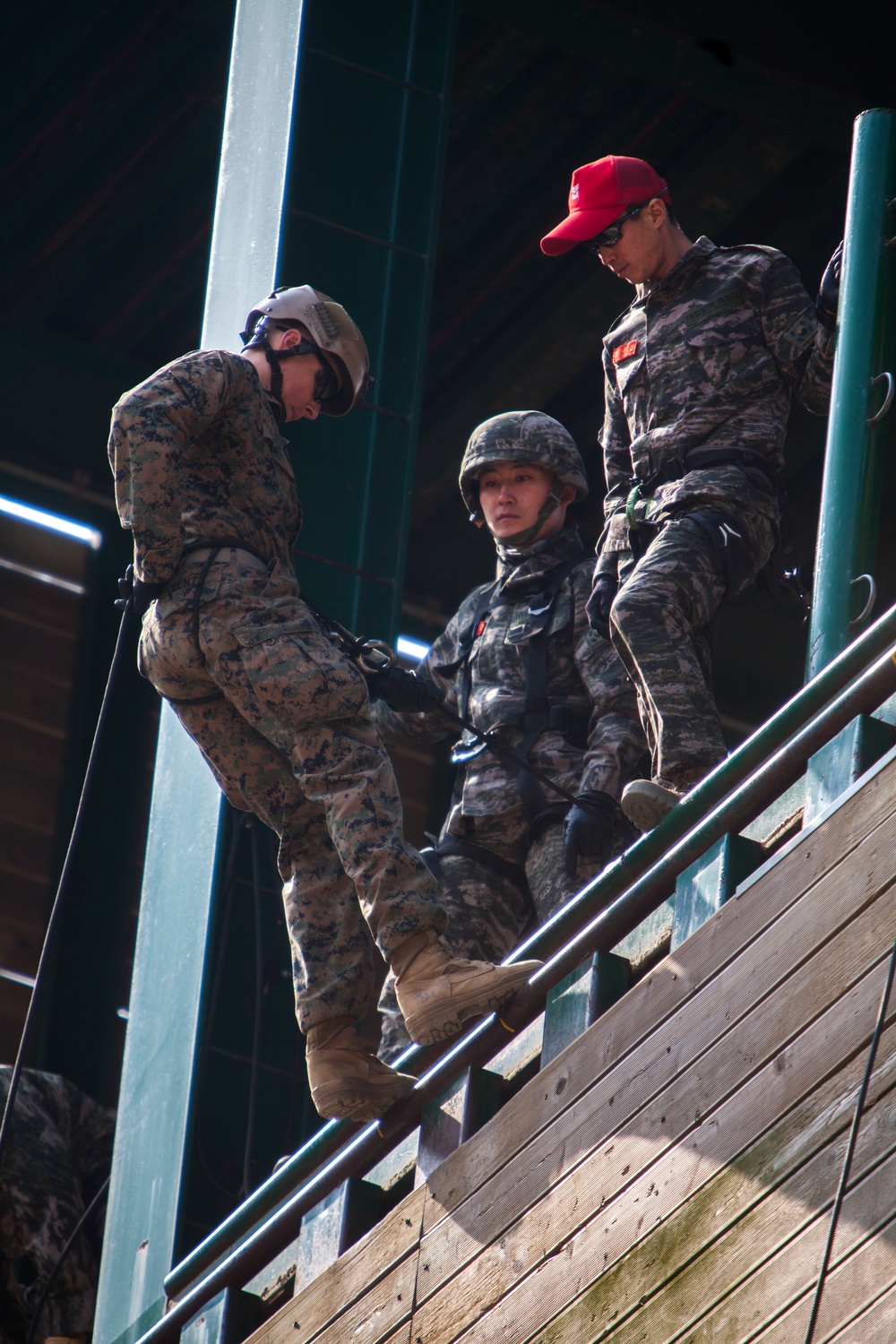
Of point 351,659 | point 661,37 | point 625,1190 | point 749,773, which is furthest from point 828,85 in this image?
point 625,1190

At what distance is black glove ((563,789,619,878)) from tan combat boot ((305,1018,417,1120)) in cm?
104

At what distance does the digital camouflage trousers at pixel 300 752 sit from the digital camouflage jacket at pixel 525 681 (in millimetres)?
958

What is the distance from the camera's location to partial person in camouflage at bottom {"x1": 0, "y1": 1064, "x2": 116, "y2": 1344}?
26.5 ft

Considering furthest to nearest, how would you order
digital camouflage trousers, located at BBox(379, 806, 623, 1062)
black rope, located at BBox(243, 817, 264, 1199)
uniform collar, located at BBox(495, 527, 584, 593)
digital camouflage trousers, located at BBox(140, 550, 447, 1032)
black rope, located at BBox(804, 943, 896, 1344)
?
black rope, located at BBox(243, 817, 264, 1199)
uniform collar, located at BBox(495, 527, 584, 593)
digital camouflage trousers, located at BBox(379, 806, 623, 1062)
digital camouflage trousers, located at BBox(140, 550, 447, 1032)
black rope, located at BBox(804, 943, 896, 1344)

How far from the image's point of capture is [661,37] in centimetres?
940

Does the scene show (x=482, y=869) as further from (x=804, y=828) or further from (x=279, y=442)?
(x=804, y=828)

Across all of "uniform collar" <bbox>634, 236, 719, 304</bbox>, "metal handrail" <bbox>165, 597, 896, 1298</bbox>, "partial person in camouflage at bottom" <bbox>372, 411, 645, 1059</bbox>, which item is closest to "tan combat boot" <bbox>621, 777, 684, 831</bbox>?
"metal handrail" <bbox>165, 597, 896, 1298</bbox>

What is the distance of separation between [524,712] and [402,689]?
0.63 metres

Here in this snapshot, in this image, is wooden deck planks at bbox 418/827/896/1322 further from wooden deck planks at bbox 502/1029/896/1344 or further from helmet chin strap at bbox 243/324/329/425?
helmet chin strap at bbox 243/324/329/425

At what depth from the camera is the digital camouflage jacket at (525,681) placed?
6289 millimetres

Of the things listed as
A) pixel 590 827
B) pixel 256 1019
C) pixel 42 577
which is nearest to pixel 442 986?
pixel 590 827

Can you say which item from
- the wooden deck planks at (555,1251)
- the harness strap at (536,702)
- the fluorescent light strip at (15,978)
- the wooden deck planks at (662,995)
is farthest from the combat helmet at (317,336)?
the fluorescent light strip at (15,978)

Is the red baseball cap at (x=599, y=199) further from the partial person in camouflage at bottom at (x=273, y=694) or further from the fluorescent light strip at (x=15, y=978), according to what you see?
the fluorescent light strip at (x=15, y=978)

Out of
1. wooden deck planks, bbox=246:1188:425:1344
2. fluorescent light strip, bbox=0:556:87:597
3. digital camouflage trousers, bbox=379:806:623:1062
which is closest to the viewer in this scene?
wooden deck planks, bbox=246:1188:425:1344
